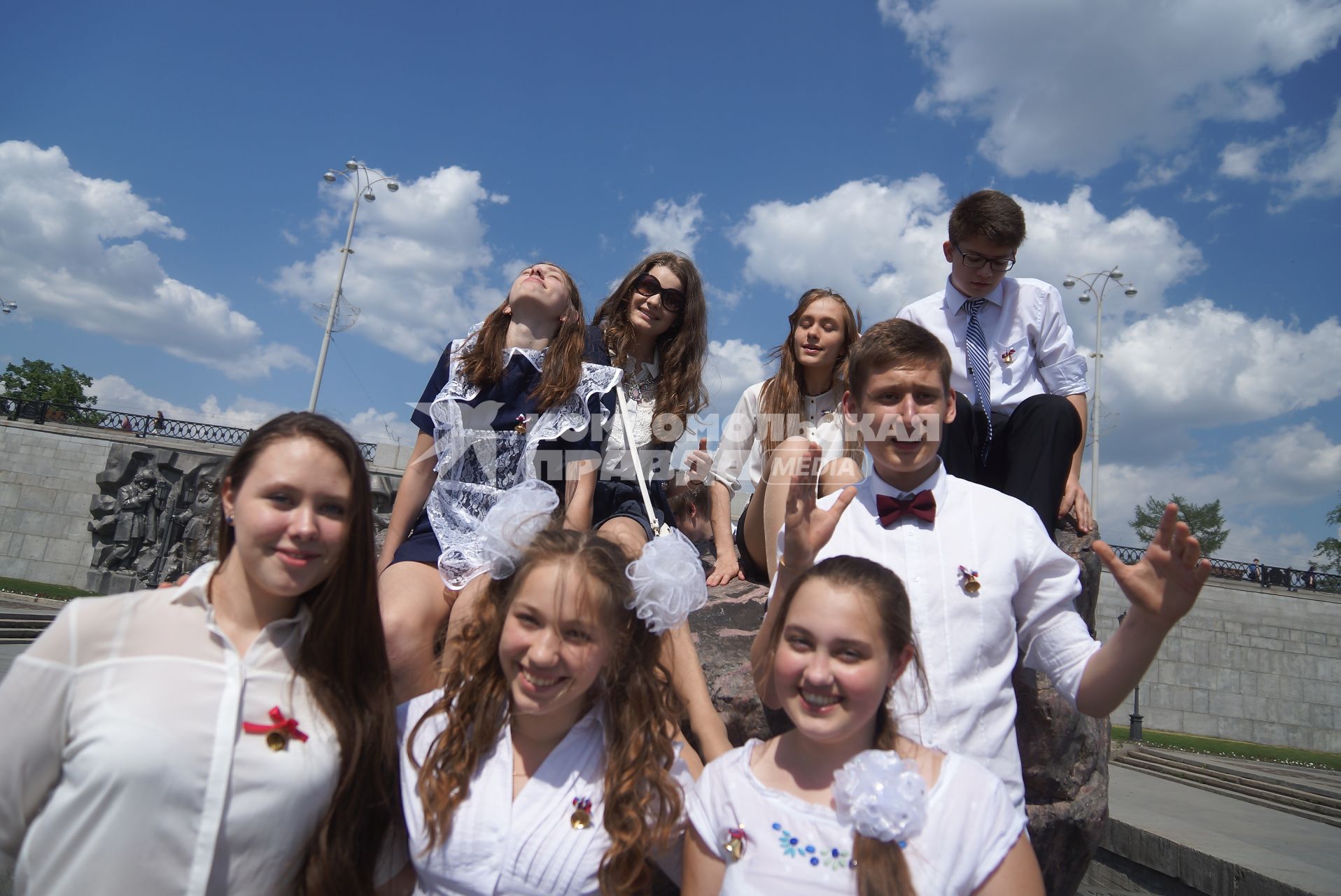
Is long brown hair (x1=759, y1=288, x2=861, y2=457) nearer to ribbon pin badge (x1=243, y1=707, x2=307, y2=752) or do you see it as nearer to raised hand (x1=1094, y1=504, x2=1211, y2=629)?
raised hand (x1=1094, y1=504, x2=1211, y2=629)

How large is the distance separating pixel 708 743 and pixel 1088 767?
1.55 metres

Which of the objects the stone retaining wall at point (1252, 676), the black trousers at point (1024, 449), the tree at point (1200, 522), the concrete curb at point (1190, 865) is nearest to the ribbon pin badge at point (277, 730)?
the black trousers at point (1024, 449)

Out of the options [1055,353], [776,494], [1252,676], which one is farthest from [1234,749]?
[776,494]

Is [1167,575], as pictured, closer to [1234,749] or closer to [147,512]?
[147,512]

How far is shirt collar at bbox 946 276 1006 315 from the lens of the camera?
11.3 ft

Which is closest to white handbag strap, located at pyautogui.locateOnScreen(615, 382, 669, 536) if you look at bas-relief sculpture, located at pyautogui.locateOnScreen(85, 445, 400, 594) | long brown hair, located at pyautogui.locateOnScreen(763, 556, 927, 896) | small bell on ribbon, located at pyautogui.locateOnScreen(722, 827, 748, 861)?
long brown hair, located at pyautogui.locateOnScreen(763, 556, 927, 896)

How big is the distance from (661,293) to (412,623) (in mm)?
1838

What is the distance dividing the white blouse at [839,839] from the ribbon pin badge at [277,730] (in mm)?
904

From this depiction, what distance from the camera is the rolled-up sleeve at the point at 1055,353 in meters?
3.46

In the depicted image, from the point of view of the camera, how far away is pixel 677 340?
366 cm

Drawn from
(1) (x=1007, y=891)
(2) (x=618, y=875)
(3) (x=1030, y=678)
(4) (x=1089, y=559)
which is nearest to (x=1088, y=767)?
(3) (x=1030, y=678)

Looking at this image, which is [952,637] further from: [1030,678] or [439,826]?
[439,826]

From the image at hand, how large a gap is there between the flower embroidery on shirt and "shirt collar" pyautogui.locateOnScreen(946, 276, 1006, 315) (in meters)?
2.50

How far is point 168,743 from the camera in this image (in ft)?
5.26
